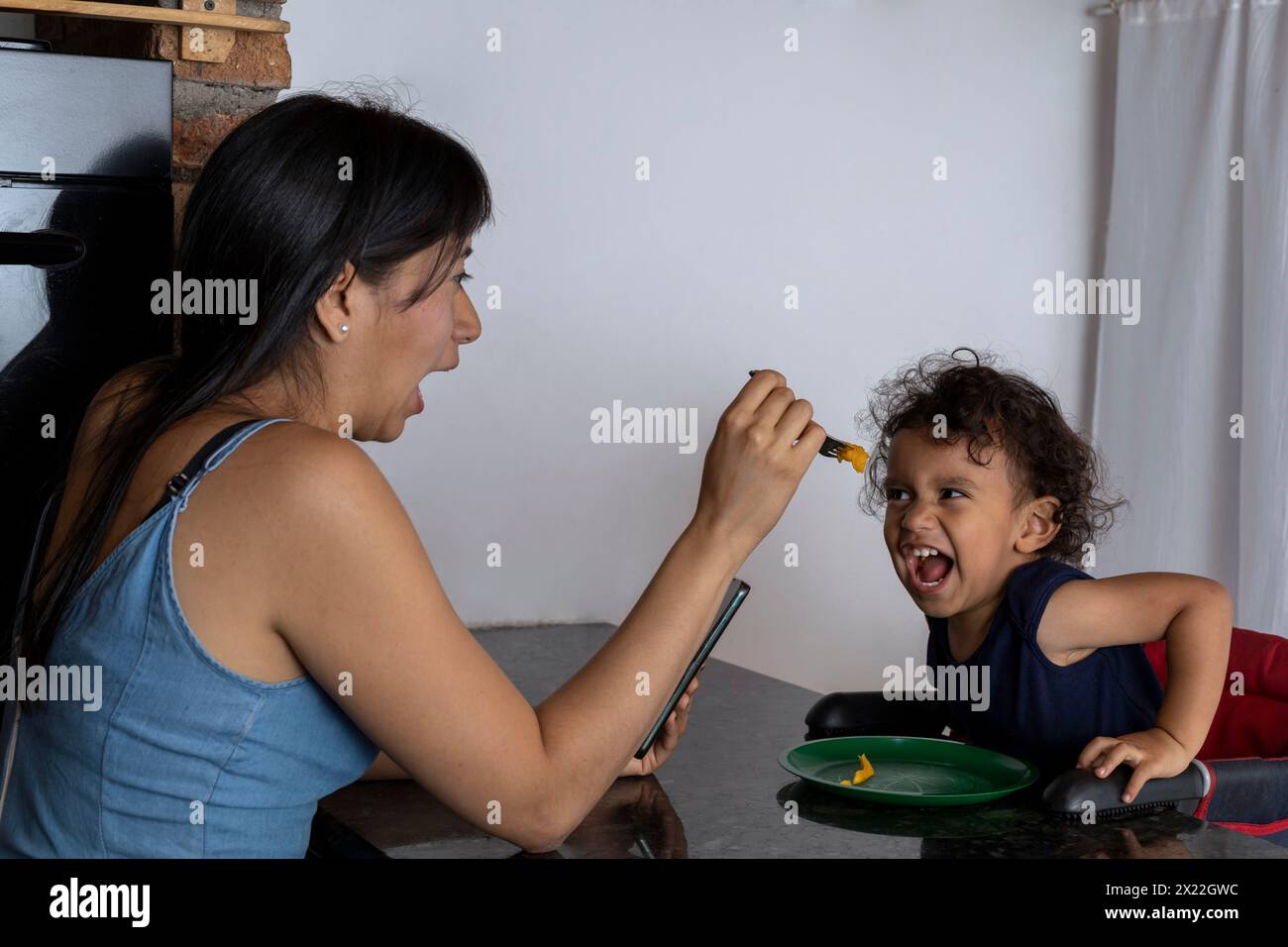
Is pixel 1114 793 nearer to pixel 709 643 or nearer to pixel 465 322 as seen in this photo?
pixel 709 643

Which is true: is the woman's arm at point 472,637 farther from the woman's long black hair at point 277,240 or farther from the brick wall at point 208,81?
the brick wall at point 208,81

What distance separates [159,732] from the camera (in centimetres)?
101

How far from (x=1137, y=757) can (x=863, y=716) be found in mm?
385

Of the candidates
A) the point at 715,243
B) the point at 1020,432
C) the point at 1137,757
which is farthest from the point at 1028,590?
the point at 715,243

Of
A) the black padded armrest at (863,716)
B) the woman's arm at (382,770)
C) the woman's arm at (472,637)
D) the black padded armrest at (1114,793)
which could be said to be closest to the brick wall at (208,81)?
the woman's arm at (382,770)

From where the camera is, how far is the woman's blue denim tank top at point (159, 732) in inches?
39.4

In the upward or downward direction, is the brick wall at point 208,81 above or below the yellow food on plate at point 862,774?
above

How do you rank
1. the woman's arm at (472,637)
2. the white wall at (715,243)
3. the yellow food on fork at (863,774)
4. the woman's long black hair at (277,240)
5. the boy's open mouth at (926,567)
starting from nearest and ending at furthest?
the woman's arm at (472,637) < the woman's long black hair at (277,240) < the yellow food on fork at (863,774) < the boy's open mouth at (926,567) < the white wall at (715,243)

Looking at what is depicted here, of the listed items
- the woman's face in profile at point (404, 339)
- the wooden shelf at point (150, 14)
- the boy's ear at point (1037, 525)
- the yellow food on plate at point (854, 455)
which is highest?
Answer: the wooden shelf at point (150, 14)

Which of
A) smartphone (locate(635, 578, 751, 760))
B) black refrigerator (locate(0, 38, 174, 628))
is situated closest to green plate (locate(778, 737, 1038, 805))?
smartphone (locate(635, 578, 751, 760))

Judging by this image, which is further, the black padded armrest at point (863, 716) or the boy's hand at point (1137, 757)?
the black padded armrest at point (863, 716)

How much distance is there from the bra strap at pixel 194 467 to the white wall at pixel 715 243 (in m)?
1.26

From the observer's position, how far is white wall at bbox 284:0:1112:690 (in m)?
2.30
